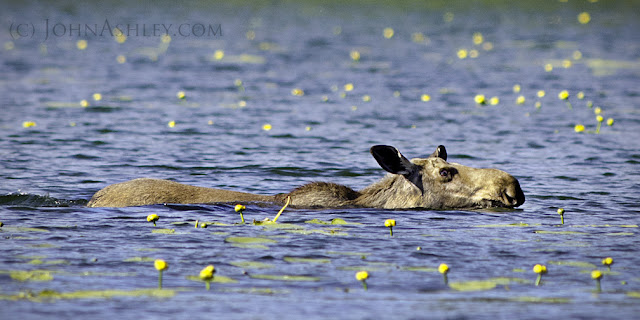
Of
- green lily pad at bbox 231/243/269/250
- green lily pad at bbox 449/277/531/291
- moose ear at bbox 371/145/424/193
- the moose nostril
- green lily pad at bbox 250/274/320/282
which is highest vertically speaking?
moose ear at bbox 371/145/424/193

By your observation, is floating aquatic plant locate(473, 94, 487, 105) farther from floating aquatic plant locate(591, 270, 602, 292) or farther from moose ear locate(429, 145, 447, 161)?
A: floating aquatic plant locate(591, 270, 602, 292)

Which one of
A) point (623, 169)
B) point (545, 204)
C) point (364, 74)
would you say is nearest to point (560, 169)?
point (623, 169)

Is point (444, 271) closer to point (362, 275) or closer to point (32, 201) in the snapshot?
point (362, 275)

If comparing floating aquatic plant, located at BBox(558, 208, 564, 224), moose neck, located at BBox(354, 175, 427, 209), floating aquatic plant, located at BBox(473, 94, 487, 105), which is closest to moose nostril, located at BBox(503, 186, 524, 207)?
floating aquatic plant, located at BBox(558, 208, 564, 224)

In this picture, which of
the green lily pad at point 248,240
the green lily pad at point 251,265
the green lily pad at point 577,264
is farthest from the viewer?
the green lily pad at point 248,240

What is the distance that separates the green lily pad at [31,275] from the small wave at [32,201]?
13.9ft

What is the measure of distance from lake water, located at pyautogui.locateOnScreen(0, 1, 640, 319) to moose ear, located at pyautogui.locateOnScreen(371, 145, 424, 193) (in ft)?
1.68

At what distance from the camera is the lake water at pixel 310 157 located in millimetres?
8336

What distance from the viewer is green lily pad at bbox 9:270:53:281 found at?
8.62 meters

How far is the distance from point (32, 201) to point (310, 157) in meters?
5.24

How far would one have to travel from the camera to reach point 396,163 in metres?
12.5

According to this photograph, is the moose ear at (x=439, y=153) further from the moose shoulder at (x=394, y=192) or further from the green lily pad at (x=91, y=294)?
the green lily pad at (x=91, y=294)

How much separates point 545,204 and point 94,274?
22.3 ft

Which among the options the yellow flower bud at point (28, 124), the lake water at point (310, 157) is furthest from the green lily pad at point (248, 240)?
the yellow flower bud at point (28, 124)
